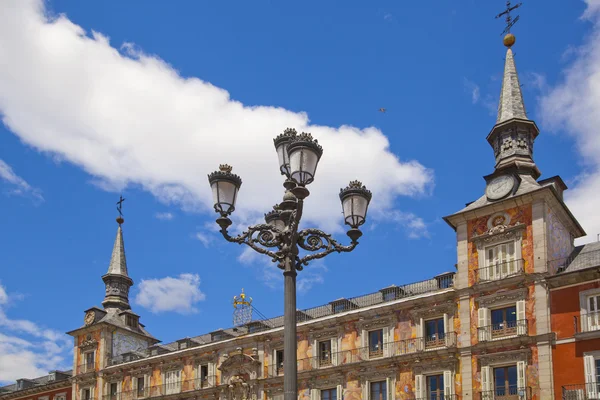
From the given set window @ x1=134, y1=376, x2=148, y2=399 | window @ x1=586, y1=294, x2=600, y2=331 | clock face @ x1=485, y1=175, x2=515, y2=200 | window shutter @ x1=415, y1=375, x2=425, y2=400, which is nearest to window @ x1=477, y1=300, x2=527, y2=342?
window @ x1=586, y1=294, x2=600, y2=331

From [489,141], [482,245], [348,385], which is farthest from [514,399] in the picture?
[489,141]

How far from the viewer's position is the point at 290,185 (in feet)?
48.1

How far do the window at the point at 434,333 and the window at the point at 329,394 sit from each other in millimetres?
6577

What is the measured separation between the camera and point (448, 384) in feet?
118

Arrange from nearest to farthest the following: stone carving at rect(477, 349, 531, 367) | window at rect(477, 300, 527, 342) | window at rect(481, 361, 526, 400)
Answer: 1. window at rect(481, 361, 526, 400)
2. stone carving at rect(477, 349, 531, 367)
3. window at rect(477, 300, 527, 342)

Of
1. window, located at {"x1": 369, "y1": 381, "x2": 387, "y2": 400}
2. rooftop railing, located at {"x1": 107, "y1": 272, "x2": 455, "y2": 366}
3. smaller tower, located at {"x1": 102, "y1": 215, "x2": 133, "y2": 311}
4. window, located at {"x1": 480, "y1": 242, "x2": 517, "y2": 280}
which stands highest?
smaller tower, located at {"x1": 102, "y1": 215, "x2": 133, "y2": 311}

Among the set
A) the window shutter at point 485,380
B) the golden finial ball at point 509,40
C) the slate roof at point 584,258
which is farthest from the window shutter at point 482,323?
the golden finial ball at point 509,40

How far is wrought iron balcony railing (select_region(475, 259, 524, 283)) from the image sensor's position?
35.1 m

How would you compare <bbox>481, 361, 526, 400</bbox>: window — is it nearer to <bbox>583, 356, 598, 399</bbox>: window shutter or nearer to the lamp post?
<bbox>583, 356, 598, 399</bbox>: window shutter

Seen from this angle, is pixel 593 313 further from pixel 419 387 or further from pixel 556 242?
pixel 419 387

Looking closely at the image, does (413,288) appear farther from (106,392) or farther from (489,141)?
(106,392)

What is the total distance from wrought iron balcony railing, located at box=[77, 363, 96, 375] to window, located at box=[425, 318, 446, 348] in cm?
2863

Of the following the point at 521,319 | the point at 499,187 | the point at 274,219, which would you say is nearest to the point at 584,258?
the point at 521,319

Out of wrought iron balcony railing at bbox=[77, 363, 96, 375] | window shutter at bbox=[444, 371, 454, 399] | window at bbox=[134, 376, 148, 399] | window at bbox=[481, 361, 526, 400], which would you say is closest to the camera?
window at bbox=[481, 361, 526, 400]
